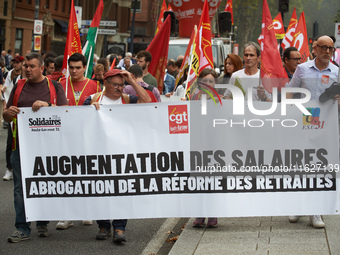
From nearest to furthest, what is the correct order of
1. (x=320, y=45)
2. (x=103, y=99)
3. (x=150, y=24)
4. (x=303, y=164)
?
1. (x=303, y=164)
2. (x=103, y=99)
3. (x=320, y=45)
4. (x=150, y=24)

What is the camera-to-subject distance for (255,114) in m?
6.90

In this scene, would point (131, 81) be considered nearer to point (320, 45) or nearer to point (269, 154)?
point (269, 154)

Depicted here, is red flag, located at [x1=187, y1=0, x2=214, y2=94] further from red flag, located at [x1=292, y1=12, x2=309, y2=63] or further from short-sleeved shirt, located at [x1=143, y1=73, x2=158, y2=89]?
red flag, located at [x1=292, y1=12, x2=309, y2=63]

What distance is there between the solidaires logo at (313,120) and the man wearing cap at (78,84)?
98.6 inches

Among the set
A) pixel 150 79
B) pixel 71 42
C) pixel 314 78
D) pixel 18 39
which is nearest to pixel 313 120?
pixel 314 78

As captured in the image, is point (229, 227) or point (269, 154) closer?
point (269, 154)

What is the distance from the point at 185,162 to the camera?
6852 mm

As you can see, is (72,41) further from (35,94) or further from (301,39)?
(301,39)

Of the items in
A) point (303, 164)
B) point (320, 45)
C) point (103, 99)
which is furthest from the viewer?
point (320, 45)

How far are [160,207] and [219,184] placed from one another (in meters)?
0.57

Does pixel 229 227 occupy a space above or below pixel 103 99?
below

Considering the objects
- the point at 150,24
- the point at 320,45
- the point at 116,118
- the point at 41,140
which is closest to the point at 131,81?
the point at 116,118

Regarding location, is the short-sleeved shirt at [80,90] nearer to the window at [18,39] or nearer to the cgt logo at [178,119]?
the cgt logo at [178,119]

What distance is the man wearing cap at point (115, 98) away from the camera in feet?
23.3
